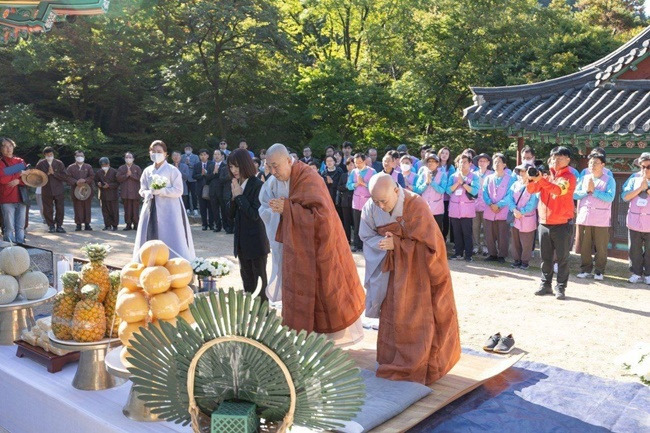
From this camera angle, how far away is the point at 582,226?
34.2 ft

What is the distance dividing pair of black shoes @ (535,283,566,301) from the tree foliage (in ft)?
38.2

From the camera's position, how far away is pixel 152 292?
359 centimetres

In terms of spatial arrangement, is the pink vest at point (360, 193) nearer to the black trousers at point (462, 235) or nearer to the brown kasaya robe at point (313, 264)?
the black trousers at point (462, 235)

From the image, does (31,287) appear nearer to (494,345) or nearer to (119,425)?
(119,425)


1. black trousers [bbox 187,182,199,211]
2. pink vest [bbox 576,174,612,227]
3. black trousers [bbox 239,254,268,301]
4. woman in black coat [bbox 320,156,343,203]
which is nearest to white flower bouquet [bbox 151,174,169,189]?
black trousers [bbox 239,254,268,301]

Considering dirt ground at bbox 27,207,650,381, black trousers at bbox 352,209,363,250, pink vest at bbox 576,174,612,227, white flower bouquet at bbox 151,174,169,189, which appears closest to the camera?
dirt ground at bbox 27,207,650,381

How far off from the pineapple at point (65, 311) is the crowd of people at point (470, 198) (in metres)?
2.95

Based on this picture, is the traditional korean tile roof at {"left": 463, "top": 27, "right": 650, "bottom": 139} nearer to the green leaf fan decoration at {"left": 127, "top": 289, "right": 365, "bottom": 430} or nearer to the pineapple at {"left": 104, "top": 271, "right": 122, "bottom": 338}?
the pineapple at {"left": 104, "top": 271, "right": 122, "bottom": 338}

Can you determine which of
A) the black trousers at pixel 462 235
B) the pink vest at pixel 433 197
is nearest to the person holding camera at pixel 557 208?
the black trousers at pixel 462 235

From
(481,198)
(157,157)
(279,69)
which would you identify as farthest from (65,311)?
(279,69)

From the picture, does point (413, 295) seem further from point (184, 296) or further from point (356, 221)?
point (356, 221)

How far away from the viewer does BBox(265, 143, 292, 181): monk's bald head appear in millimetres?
5761

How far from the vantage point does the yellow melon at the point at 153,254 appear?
3713 millimetres

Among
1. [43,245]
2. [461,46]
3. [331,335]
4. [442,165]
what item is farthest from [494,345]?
[461,46]
